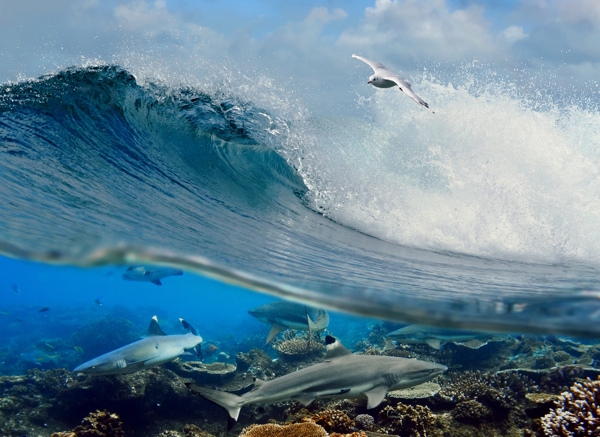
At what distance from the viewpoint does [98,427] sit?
5.85 meters

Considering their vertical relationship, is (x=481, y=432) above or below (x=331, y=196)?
below

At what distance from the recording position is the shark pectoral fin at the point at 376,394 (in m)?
4.61

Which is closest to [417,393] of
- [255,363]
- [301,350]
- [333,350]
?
[333,350]

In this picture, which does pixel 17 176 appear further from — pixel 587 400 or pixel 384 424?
pixel 587 400

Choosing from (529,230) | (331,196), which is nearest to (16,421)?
(331,196)

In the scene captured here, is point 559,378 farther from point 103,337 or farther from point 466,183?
point 103,337

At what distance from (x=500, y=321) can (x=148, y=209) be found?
6903 millimetres

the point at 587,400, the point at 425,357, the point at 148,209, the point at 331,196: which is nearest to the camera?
the point at 587,400

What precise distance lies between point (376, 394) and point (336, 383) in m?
0.65

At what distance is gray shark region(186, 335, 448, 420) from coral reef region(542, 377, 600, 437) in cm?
145

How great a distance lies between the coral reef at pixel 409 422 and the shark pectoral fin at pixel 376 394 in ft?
1.72

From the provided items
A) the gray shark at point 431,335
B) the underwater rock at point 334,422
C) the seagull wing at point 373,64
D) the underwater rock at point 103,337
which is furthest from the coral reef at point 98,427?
the underwater rock at point 103,337

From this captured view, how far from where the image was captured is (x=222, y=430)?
6.73 m

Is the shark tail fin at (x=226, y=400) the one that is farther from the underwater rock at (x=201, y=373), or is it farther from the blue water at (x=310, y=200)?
the underwater rock at (x=201, y=373)
